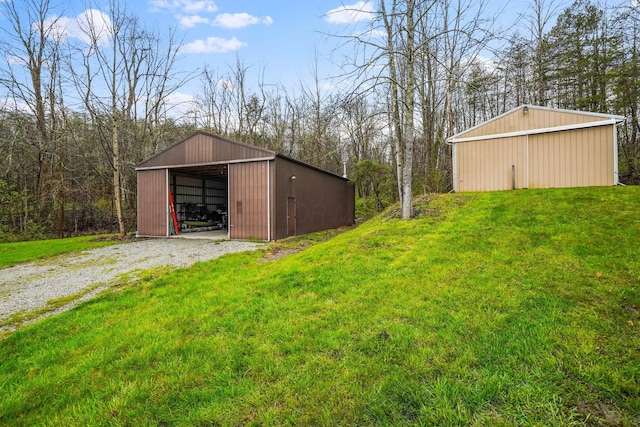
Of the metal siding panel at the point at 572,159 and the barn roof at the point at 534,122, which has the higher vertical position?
the barn roof at the point at 534,122

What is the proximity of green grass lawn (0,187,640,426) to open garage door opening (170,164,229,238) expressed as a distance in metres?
9.90

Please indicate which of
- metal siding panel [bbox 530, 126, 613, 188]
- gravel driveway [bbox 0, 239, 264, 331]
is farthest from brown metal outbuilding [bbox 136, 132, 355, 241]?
metal siding panel [bbox 530, 126, 613, 188]

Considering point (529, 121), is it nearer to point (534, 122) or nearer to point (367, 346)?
point (534, 122)

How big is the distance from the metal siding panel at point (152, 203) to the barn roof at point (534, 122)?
12.4m

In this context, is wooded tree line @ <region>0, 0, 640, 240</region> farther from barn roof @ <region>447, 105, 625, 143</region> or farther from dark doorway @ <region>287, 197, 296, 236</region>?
dark doorway @ <region>287, 197, 296, 236</region>

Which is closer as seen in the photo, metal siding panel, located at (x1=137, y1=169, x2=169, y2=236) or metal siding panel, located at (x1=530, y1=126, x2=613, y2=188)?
metal siding panel, located at (x1=530, y1=126, x2=613, y2=188)

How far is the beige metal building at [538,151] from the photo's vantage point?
28.4 feet

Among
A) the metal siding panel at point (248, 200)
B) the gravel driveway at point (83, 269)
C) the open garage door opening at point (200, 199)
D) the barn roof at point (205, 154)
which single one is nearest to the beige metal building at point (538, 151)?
the barn roof at point (205, 154)

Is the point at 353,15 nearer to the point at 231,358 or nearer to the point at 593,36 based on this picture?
the point at 231,358

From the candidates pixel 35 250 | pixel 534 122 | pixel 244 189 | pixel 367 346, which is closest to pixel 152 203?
pixel 35 250

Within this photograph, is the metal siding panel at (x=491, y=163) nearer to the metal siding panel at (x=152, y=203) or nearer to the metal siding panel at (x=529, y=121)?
the metal siding panel at (x=529, y=121)

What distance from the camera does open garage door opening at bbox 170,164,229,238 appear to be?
1408 cm

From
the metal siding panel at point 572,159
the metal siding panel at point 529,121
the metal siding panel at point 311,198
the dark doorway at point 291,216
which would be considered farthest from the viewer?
the dark doorway at point 291,216

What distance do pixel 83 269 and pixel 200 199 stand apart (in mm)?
9732
